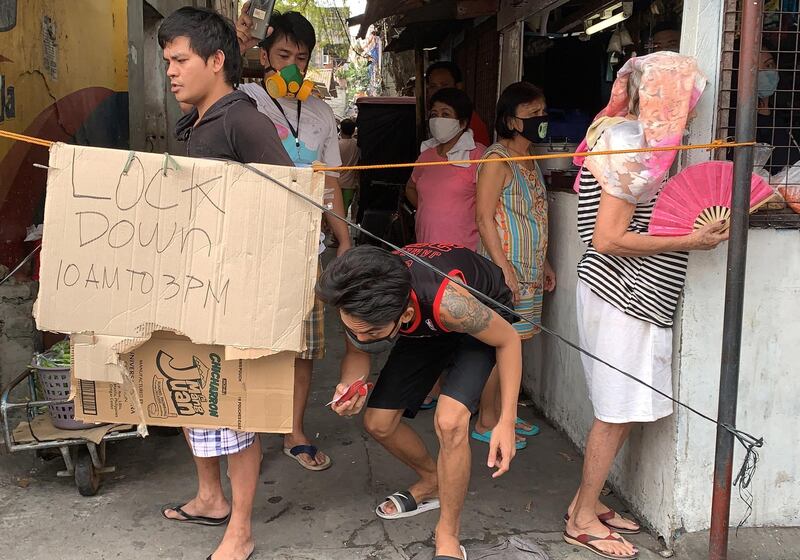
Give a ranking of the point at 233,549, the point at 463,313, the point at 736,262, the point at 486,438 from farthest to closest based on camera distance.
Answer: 1. the point at 486,438
2. the point at 233,549
3. the point at 463,313
4. the point at 736,262

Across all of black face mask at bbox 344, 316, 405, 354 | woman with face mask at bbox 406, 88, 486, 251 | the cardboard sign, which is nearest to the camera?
the cardboard sign

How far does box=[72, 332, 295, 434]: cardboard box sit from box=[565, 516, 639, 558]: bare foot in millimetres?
1226

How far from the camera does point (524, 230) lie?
3656 millimetres

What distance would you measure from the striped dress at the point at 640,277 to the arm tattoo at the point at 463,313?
57 cm

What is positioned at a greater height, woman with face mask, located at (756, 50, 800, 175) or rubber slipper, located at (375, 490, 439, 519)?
woman with face mask, located at (756, 50, 800, 175)

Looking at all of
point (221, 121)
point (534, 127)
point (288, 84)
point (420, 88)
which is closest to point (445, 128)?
point (534, 127)

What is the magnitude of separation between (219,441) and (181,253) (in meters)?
0.78

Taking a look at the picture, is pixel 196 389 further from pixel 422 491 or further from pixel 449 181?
pixel 449 181

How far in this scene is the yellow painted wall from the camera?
3520mm

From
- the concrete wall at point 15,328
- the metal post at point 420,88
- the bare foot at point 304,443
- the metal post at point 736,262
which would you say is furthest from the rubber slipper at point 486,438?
the metal post at point 420,88

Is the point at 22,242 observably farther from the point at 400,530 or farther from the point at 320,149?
the point at 400,530

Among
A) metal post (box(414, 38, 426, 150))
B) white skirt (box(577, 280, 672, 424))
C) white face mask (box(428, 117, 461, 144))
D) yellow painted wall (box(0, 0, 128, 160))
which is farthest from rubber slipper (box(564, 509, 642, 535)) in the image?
metal post (box(414, 38, 426, 150))

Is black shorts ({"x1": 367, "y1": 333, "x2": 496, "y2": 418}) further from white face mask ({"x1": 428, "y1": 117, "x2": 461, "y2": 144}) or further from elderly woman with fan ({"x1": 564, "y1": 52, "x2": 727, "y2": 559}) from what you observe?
white face mask ({"x1": 428, "y1": 117, "x2": 461, "y2": 144})

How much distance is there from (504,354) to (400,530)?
90cm
